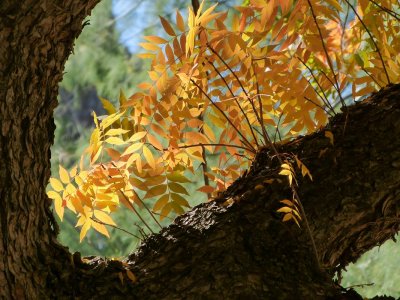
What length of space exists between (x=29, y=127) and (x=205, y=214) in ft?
1.18

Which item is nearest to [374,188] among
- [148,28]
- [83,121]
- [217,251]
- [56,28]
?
[217,251]

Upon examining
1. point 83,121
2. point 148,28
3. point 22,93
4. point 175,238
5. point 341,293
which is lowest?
point 341,293

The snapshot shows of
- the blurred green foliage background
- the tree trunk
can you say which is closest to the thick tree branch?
the tree trunk

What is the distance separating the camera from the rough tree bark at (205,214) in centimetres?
114

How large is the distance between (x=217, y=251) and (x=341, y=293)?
0.22 m

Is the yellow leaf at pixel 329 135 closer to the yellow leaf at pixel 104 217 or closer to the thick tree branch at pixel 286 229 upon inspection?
the thick tree branch at pixel 286 229

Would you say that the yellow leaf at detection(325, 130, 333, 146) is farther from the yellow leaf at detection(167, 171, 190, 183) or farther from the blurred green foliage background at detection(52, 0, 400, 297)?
the blurred green foliage background at detection(52, 0, 400, 297)

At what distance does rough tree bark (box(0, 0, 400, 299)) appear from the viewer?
1.14 m

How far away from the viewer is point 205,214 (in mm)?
1328

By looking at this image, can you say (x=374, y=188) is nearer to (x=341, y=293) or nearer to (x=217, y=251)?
(x=341, y=293)

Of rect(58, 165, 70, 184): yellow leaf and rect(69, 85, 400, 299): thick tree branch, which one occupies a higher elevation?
rect(58, 165, 70, 184): yellow leaf

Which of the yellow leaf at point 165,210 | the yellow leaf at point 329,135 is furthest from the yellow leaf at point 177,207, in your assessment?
the yellow leaf at point 329,135

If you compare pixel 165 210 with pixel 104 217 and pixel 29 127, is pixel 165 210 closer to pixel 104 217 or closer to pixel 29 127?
pixel 104 217

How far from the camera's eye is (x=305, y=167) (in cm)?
128
